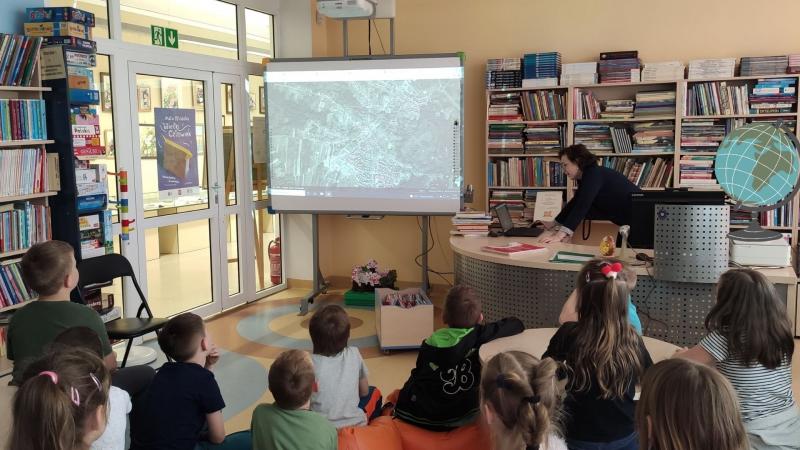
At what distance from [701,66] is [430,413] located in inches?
160

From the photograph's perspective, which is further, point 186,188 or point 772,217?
point 186,188

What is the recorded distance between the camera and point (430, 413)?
248 cm

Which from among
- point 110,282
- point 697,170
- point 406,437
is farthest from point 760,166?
point 110,282

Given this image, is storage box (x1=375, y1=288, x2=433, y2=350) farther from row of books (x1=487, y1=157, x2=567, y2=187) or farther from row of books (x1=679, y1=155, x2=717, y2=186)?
row of books (x1=679, y1=155, x2=717, y2=186)

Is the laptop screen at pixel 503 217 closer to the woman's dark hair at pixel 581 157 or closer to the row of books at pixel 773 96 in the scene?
the woman's dark hair at pixel 581 157

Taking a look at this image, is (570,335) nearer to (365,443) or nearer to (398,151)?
(365,443)

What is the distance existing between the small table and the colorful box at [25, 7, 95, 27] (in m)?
3.06

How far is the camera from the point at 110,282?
4258 millimetres

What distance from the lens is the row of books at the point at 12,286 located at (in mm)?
3682

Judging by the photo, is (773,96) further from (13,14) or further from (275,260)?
(13,14)

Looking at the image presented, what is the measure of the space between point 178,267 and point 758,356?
4936 millimetres

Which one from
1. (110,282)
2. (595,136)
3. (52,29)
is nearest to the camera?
(52,29)

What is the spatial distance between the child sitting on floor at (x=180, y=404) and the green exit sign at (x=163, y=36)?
325cm

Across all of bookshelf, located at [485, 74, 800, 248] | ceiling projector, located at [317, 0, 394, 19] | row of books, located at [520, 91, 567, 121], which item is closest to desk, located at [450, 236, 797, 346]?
bookshelf, located at [485, 74, 800, 248]
